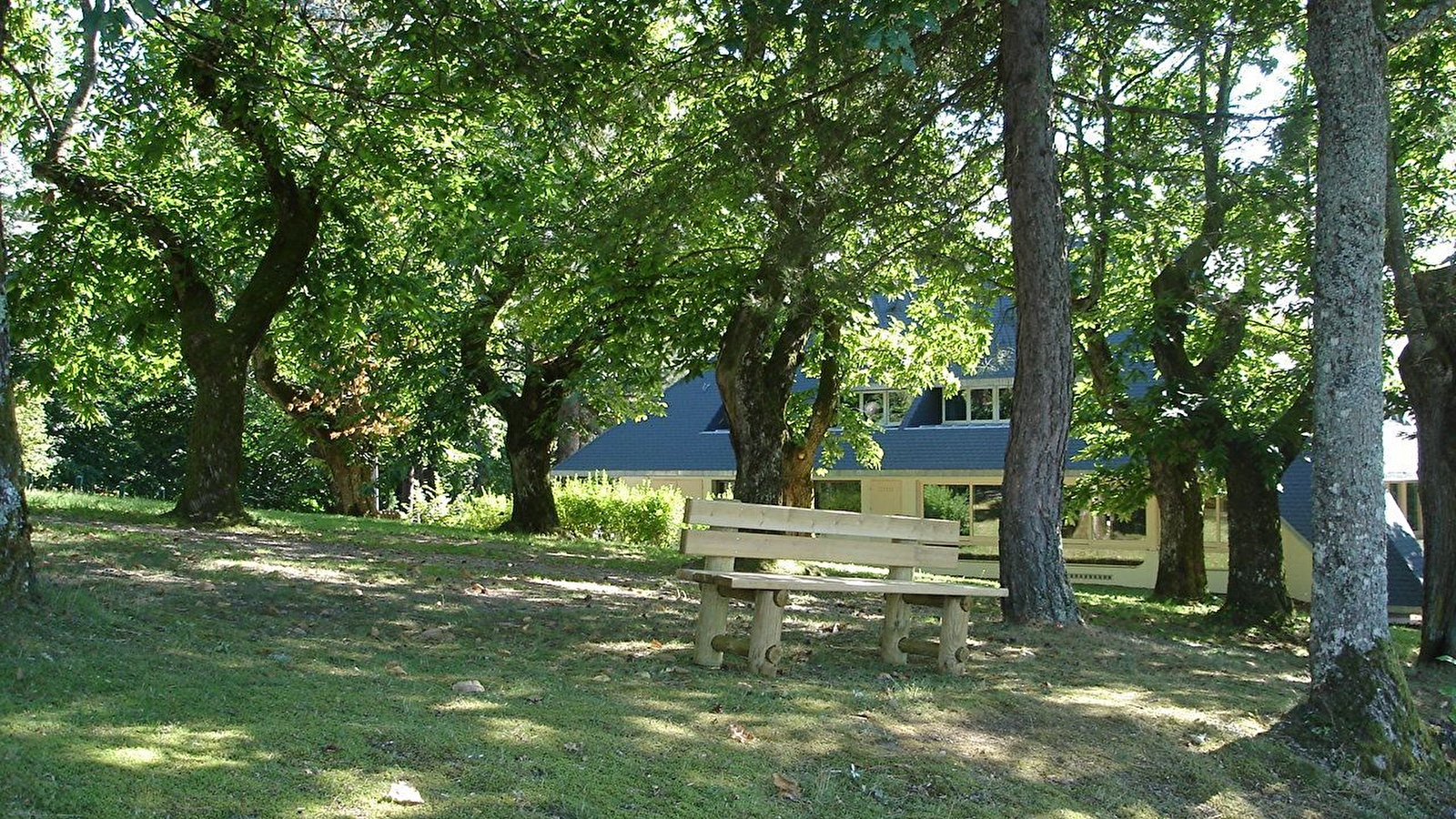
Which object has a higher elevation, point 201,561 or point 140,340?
point 140,340

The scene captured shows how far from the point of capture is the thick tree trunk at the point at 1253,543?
16516 millimetres

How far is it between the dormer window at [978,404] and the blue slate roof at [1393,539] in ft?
25.9

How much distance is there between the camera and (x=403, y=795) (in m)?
4.78

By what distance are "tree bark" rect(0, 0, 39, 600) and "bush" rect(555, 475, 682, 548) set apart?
22400 millimetres

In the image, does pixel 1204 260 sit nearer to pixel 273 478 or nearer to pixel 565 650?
pixel 565 650

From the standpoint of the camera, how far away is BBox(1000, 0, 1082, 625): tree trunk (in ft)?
36.8

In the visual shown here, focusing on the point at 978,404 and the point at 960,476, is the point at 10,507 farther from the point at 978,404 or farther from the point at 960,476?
the point at 978,404

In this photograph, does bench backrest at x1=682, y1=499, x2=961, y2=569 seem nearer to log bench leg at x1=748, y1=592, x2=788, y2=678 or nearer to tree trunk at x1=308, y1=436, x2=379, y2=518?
log bench leg at x1=748, y1=592, x2=788, y2=678

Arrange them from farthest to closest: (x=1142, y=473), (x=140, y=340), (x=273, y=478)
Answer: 1. (x=273, y=478)
2. (x=1142, y=473)
3. (x=140, y=340)

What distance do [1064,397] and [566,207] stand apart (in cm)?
750

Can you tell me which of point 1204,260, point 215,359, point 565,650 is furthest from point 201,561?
point 1204,260

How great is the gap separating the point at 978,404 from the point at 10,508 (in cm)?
3138

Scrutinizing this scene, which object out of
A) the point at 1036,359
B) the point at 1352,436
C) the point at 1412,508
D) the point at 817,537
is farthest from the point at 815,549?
the point at 1412,508

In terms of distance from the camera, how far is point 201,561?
1077 centimetres
